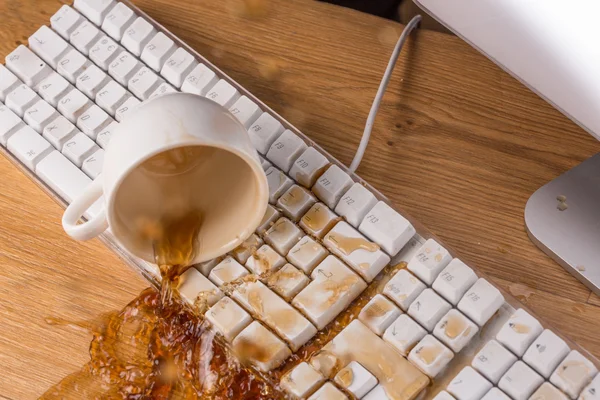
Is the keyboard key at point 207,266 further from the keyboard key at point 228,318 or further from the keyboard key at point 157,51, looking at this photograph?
the keyboard key at point 157,51

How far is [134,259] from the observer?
544 mm

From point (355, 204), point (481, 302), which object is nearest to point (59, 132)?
point (355, 204)

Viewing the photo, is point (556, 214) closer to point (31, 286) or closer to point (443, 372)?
point (443, 372)

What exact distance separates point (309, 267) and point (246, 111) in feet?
0.44

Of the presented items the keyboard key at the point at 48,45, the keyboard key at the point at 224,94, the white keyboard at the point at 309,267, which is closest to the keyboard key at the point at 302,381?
the white keyboard at the point at 309,267

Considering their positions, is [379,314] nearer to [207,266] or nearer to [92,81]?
[207,266]

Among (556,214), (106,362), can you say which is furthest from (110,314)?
(556,214)

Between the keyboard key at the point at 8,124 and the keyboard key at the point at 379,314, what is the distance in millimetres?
296

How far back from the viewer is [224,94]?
575mm

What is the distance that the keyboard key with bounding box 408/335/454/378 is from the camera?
48 centimetres

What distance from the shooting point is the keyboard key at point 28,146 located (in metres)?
0.56

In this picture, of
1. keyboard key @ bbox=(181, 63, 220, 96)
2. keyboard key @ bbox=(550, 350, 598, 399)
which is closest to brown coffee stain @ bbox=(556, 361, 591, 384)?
keyboard key @ bbox=(550, 350, 598, 399)

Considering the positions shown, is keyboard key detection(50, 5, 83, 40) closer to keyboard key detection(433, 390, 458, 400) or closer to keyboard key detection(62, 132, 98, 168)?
keyboard key detection(62, 132, 98, 168)

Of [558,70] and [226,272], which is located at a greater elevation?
[558,70]
